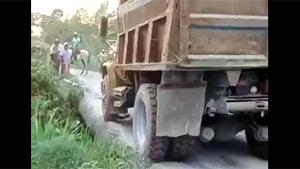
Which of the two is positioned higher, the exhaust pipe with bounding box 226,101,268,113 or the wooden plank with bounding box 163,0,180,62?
the wooden plank with bounding box 163,0,180,62

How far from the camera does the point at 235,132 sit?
530 cm

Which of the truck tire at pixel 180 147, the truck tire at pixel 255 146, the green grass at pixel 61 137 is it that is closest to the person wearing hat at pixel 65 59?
the green grass at pixel 61 137

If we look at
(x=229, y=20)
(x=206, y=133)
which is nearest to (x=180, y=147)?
(x=206, y=133)

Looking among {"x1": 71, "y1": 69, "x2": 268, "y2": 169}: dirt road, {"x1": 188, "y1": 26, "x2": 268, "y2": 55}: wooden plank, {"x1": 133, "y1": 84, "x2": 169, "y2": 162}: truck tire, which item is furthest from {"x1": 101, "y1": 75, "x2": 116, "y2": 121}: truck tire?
{"x1": 188, "y1": 26, "x2": 268, "y2": 55}: wooden plank

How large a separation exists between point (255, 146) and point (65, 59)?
7.61ft

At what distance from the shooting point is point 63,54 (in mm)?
5812

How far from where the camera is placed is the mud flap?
4762 mm

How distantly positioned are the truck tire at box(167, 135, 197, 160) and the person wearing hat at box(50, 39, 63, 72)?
1.59 meters

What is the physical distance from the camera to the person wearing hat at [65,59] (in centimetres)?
577

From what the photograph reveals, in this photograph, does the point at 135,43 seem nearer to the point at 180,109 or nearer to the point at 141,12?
the point at 141,12

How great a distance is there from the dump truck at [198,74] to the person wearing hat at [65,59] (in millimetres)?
739

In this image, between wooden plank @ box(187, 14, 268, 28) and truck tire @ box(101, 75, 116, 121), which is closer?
wooden plank @ box(187, 14, 268, 28)

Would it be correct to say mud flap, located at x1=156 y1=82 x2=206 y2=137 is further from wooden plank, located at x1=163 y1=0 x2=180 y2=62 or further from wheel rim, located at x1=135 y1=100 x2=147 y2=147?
wheel rim, located at x1=135 y1=100 x2=147 y2=147
